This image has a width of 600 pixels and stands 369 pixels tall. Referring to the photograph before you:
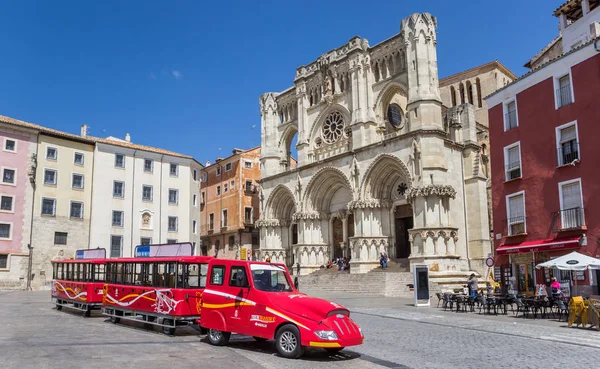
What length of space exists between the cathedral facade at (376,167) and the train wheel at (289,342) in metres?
21.5

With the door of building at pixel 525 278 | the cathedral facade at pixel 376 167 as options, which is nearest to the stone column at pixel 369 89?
the cathedral facade at pixel 376 167

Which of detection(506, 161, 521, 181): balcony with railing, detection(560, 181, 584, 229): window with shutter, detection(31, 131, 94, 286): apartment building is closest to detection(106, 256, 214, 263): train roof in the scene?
detection(560, 181, 584, 229): window with shutter

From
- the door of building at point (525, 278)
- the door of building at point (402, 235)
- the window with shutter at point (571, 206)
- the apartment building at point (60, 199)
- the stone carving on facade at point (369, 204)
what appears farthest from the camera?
the apartment building at point (60, 199)

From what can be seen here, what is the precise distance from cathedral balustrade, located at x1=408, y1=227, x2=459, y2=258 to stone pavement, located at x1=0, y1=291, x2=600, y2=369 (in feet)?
42.9

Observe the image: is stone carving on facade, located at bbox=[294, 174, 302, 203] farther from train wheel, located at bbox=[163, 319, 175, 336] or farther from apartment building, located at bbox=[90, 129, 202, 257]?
train wheel, located at bbox=[163, 319, 175, 336]

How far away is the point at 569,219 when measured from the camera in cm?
2106

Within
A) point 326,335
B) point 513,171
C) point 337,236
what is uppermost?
point 513,171

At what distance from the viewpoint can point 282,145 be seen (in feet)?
151

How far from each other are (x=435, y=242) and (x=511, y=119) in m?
8.94

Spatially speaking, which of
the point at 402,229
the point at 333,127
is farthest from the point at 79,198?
the point at 402,229

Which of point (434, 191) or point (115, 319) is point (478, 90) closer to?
point (434, 191)

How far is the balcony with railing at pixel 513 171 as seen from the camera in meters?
24.3

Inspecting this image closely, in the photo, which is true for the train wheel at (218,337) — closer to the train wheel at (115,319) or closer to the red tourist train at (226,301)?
the red tourist train at (226,301)

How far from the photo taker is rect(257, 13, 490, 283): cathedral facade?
31.5 meters
